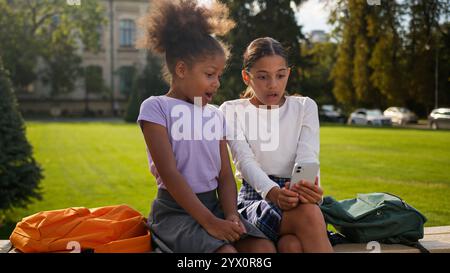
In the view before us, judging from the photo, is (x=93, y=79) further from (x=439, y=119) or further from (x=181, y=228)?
(x=181, y=228)

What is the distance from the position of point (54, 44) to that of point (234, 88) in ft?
86.7

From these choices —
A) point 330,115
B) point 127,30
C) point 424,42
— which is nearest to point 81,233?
point 424,42

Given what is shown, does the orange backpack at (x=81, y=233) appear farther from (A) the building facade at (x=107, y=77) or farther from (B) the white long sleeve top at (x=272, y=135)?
(A) the building facade at (x=107, y=77)

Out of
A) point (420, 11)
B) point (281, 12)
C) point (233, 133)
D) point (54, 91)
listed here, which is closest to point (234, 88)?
point (420, 11)

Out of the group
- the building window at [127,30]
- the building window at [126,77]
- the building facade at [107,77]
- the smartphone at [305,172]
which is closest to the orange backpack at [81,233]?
the smartphone at [305,172]

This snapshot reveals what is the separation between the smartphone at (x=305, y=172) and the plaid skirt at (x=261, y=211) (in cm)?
21

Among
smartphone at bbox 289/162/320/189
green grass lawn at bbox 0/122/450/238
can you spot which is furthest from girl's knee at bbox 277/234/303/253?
green grass lawn at bbox 0/122/450/238

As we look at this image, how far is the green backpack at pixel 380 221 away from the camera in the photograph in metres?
2.71

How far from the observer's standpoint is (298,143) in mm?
2818

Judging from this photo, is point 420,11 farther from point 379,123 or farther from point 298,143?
point 379,123

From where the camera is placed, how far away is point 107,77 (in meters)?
38.7

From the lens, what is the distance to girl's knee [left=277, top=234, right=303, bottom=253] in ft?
7.80
